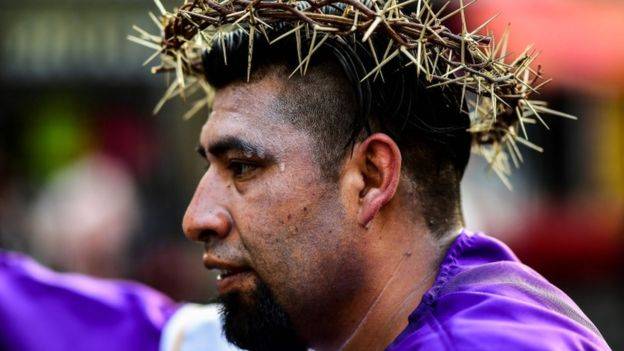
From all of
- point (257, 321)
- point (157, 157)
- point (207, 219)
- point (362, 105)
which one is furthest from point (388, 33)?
point (157, 157)

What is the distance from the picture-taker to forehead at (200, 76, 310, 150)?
2.96 m

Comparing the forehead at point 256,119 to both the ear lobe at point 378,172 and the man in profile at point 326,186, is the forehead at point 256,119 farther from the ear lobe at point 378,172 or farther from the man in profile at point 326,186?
the ear lobe at point 378,172

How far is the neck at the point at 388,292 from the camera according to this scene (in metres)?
2.98

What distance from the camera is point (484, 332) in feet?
8.14

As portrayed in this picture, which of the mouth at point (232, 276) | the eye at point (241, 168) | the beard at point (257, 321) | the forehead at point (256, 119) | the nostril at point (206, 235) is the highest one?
the forehead at point (256, 119)

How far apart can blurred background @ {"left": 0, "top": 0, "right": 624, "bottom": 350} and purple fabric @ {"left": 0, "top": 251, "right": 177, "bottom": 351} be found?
3.48 m

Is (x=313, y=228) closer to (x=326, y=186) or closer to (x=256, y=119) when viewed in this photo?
(x=326, y=186)

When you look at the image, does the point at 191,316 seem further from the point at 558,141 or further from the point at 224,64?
the point at 558,141

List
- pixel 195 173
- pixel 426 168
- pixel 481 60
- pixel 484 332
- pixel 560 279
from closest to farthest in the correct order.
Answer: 1. pixel 484 332
2. pixel 481 60
3. pixel 426 168
4. pixel 560 279
5. pixel 195 173

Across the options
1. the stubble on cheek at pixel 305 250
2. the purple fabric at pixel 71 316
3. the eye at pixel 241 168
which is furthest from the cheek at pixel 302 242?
the purple fabric at pixel 71 316

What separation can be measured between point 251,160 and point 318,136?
20 cm

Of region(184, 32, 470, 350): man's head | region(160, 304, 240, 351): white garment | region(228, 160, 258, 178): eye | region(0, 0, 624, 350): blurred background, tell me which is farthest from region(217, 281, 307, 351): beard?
region(0, 0, 624, 350): blurred background

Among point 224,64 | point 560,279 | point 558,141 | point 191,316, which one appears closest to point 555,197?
point 558,141

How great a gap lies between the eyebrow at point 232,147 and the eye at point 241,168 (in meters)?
0.04
